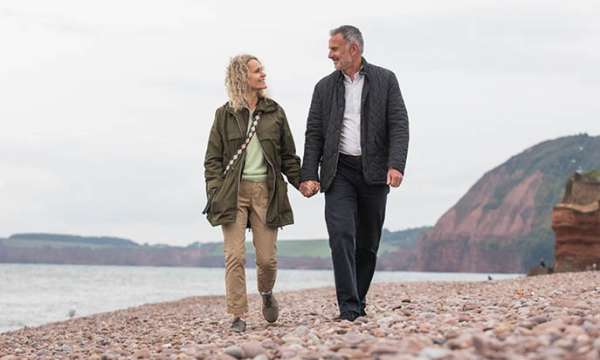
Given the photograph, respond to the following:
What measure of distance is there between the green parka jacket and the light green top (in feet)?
0.18

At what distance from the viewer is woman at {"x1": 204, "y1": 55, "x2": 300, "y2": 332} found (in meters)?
8.56

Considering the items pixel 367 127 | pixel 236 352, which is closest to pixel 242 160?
pixel 367 127

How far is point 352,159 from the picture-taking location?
820cm

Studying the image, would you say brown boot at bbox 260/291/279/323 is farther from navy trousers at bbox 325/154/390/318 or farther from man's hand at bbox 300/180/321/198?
man's hand at bbox 300/180/321/198

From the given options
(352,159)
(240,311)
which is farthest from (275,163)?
(240,311)

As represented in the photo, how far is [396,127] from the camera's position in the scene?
27.0ft

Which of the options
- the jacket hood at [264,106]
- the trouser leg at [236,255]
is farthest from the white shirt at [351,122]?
the trouser leg at [236,255]

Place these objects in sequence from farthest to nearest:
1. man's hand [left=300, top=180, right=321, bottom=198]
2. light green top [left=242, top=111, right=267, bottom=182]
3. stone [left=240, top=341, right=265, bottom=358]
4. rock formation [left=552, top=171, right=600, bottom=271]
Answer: rock formation [left=552, top=171, right=600, bottom=271], light green top [left=242, top=111, right=267, bottom=182], man's hand [left=300, top=180, right=321, bottom=198], stone [left=240, top=341, right=265, bottom=358]

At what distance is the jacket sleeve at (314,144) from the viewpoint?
831 cm

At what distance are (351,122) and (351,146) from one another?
0.21 metres

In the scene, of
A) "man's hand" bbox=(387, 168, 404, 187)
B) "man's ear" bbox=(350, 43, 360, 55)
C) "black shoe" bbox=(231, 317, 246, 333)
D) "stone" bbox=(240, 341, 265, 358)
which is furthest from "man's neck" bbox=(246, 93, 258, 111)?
"stone" bbox=(240, 341, 265, 358)

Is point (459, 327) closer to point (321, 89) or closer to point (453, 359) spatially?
point (453, 359)

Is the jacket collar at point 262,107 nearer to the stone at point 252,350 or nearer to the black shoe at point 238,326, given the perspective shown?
the black shoe at point 238,326

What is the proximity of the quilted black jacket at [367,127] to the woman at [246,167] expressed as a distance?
39 centimetres
